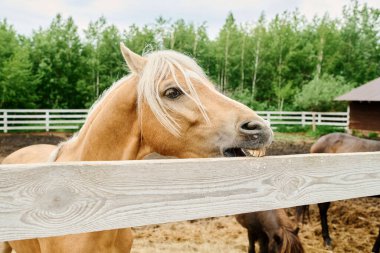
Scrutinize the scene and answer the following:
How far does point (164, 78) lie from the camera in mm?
1978

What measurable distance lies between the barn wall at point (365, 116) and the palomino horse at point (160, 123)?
893 inches

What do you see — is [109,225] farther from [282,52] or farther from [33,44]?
[282,52]

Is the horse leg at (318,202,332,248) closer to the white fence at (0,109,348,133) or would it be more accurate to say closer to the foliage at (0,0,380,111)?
the white fence at (0,109,348,133)

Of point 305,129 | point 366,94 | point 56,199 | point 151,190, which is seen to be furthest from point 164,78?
point 366,94

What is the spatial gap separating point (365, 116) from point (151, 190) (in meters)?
24.2

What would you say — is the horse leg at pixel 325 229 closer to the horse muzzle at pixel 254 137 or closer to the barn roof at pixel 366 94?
the horse muzzle at pixel 254 137

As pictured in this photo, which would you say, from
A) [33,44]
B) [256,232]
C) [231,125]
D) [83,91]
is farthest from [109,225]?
[33,44]

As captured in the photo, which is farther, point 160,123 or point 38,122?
point 38,122

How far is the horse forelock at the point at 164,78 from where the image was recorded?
1.92 meters

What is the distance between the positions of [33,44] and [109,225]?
103 feet

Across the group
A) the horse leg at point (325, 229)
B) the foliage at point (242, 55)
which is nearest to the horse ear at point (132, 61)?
the horse leg at point (325, 229)

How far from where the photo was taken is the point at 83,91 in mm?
26500

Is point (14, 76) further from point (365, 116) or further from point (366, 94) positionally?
point (365, 116)

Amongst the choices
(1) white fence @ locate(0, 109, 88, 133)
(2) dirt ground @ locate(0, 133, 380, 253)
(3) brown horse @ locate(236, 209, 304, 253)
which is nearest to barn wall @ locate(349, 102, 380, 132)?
(2) dirt ground @ locate(0, 133, 380, 253)
